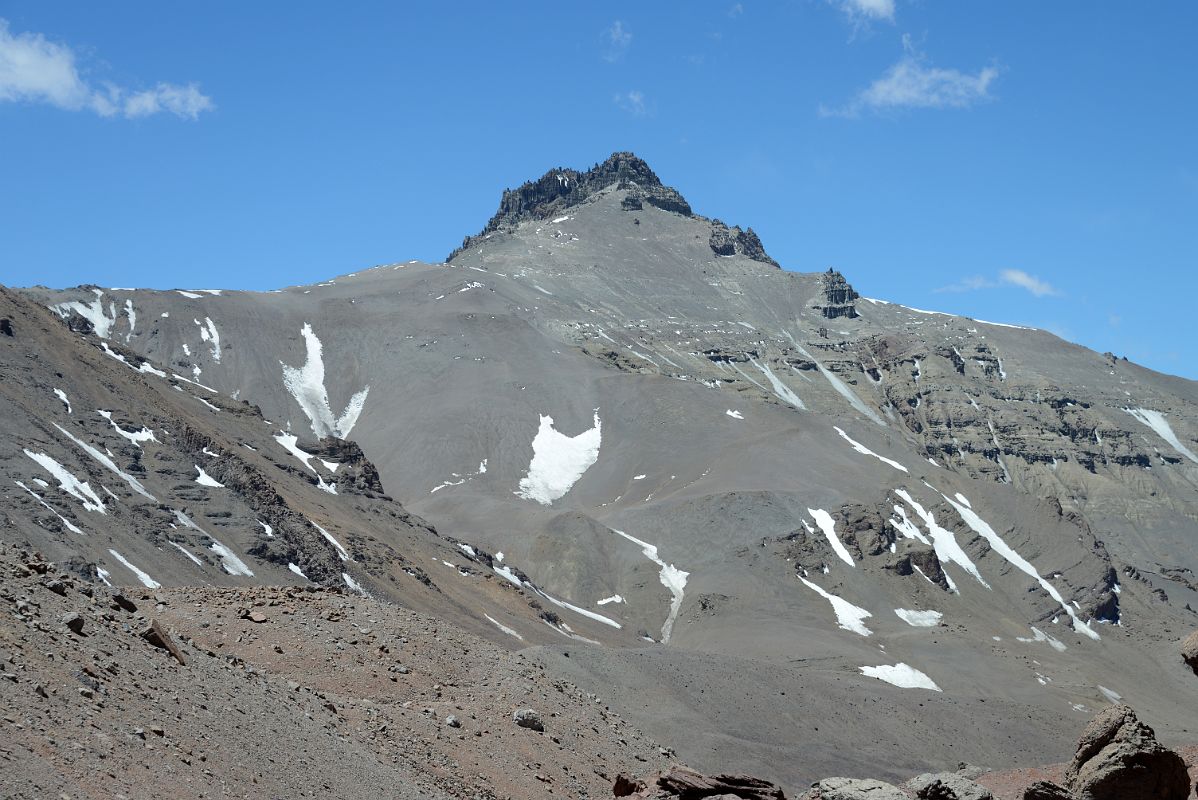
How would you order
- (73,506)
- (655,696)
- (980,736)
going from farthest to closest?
(980,736) < (73,506) < (655,696)

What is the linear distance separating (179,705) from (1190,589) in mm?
188840

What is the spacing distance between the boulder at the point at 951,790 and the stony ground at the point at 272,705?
900 centimetres

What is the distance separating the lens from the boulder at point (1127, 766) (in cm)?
1942

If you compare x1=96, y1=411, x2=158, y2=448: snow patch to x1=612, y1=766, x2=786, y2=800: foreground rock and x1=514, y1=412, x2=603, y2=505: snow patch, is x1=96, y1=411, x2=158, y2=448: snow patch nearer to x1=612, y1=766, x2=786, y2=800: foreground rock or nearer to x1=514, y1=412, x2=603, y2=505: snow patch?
x1=612, y1=766, x2=786, y2=800: foreground rock

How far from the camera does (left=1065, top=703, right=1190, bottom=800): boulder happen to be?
1942cm

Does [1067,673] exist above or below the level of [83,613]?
above

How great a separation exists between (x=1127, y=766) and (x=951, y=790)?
2.49m

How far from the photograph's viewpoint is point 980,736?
81688mm

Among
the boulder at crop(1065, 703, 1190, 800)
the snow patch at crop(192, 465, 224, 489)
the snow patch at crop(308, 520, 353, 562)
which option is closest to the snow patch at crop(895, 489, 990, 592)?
the snow patch at crop(308, 520, 353, 562)

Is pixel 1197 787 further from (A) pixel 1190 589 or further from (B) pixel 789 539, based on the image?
(A) pixel 1190 589

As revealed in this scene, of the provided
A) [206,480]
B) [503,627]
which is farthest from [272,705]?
[503,627]

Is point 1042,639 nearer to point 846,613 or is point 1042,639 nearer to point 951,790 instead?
point 846,613

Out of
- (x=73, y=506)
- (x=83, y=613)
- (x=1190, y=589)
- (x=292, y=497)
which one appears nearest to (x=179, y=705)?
(x=83, y=613)

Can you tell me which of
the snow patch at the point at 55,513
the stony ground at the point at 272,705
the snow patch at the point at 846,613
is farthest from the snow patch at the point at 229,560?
the snow patch at the point at 846,613
